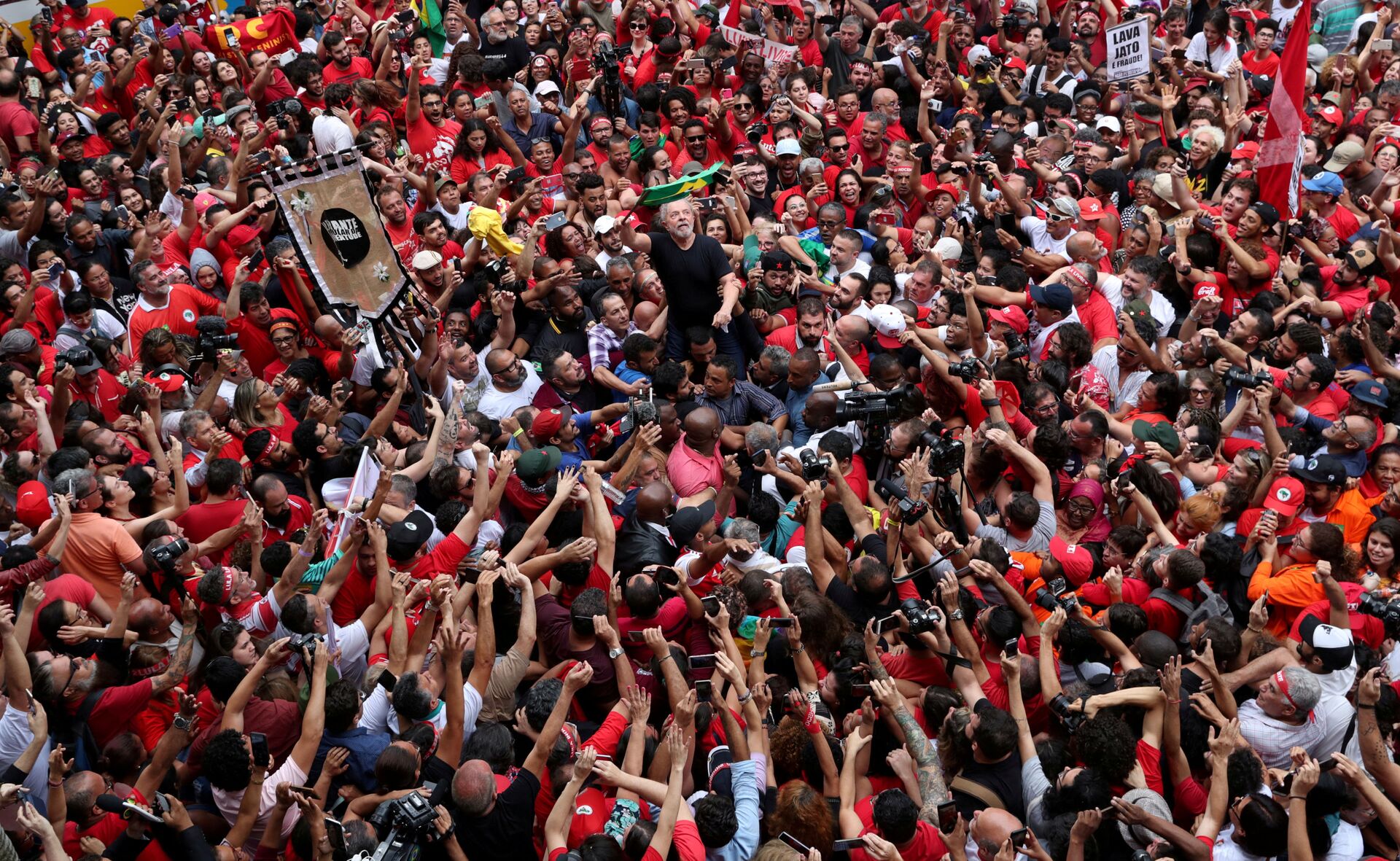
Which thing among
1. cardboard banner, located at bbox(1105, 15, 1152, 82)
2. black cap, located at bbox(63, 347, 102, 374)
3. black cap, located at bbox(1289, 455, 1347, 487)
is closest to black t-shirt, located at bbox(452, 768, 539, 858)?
black cap, located at bbox(63, 347, 102, 374)

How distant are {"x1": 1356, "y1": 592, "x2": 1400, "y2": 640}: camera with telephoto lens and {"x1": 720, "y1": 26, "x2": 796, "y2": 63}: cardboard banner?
811 cm

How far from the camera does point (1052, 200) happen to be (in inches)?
406

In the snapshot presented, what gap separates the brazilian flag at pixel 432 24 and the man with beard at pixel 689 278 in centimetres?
531

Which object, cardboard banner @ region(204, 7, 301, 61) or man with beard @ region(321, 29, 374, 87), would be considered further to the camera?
cardboard banner @ region(204, 7, 301, 61)

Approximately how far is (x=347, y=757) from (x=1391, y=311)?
23.7 feet

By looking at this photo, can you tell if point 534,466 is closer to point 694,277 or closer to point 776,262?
point 694,277

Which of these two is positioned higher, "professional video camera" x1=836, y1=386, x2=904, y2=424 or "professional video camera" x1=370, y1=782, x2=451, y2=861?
"professional video camera" x1=370, y1=782, x2=451, y2=861

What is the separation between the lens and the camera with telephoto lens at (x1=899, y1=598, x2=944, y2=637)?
6.07 metres

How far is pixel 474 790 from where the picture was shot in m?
5.34

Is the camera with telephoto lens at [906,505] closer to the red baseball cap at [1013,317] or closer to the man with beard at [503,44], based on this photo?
the red baseball cap at [1013,317]

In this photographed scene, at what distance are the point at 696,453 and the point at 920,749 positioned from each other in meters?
2.71

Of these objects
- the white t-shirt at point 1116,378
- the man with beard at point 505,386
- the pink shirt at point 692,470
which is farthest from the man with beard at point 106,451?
the white t-shirt at point 1116,378

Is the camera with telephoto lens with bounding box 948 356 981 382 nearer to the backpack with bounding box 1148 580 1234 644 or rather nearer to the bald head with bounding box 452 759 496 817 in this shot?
the backpack with bounding box 1148 580 1234 644

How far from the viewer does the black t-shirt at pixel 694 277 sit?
9148mm
